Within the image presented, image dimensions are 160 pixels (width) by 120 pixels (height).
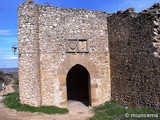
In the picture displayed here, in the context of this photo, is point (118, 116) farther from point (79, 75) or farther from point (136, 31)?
point (79, 75)

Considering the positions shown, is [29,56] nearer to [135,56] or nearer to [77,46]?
[77,46]

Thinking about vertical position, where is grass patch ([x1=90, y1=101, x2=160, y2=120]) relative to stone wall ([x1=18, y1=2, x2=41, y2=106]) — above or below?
→ below

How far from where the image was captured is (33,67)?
12.9 m

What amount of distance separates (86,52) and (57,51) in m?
1.35

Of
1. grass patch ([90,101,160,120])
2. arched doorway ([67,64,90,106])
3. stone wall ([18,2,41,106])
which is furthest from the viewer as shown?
arched doorway ([67,64,90,106])

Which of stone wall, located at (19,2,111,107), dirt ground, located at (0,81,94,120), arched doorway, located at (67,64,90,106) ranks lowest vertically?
dirt ground, located at (0,81,94,120)

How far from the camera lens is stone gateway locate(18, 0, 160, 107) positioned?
39.1 ft

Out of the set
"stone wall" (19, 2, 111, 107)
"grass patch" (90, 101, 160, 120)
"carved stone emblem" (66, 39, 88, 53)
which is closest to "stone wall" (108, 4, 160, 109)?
"grass patch" (90, 101, 160, 120)

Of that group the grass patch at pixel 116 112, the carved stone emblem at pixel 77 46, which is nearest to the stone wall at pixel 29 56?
the carved stone emblem at pixel 77 46

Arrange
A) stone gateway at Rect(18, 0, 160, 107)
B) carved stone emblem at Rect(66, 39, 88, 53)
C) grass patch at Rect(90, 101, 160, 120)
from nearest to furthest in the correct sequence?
grass patch at Rect(90, 101, 160, 120), stone gateway at Rect(18, 0, 160, 107), carved stone emblem at Rect(66, 39, 88, 53)

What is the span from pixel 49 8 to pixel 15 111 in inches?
179

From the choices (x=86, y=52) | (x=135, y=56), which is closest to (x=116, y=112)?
(x=135, y=56)

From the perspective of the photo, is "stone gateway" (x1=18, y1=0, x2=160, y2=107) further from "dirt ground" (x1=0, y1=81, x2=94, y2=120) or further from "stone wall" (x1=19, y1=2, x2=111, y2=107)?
"dirt ground" (x1=0, y1=81, x2=94, y2=120)

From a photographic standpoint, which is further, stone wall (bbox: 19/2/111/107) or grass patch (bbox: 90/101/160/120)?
stone wall (bbox: 19/2/111/107)
